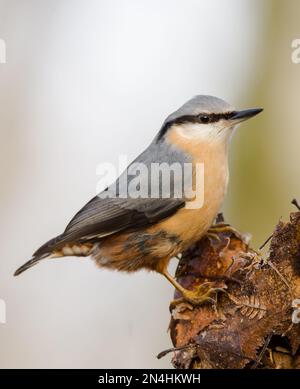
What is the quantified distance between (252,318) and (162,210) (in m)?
1.09

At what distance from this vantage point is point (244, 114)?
363 cm

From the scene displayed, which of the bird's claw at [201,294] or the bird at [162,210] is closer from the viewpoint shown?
the bird's claw at [201,294]

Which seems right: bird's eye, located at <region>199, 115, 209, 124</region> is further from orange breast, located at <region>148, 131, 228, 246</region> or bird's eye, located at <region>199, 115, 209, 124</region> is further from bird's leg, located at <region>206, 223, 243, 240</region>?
bird's leg, located at <region>206, 223, 243, 240</region>

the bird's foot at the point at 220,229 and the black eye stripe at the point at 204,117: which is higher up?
the black eye stripe at the point at 204,117

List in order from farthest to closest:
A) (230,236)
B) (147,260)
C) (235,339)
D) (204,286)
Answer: (147,260) < (230,236) < (204,286) < (235,339)

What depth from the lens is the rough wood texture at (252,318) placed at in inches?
103

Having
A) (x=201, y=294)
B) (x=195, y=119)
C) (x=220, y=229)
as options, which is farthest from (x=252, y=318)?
(x=195, y=119)

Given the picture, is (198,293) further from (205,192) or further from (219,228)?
(205,192)

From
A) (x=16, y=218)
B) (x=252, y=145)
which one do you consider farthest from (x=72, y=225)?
(x=252, y=145)

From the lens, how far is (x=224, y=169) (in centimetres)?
378

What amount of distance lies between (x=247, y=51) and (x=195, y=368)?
11.2ft

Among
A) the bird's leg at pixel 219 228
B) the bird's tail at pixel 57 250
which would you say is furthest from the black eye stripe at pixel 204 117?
the bird's tail at pixel 57 250

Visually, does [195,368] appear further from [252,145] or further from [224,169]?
[252,145]

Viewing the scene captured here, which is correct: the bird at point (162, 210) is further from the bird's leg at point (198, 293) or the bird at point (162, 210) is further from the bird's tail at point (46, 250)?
the bird's leg at point (198, 293)
